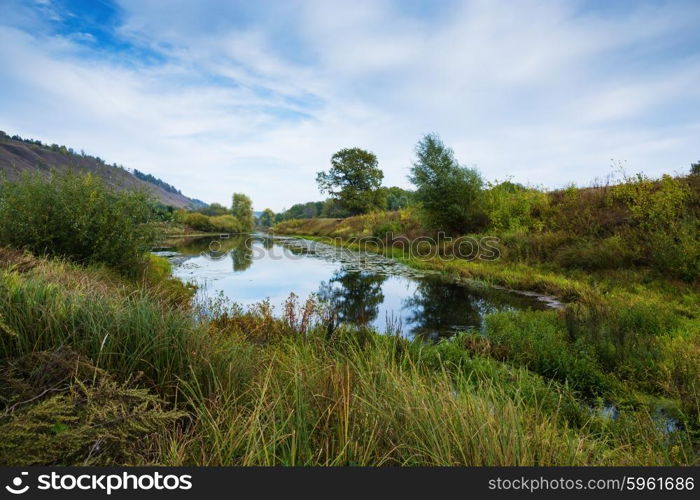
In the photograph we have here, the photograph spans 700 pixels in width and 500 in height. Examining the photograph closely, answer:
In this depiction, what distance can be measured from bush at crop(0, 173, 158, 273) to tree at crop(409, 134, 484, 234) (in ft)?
55.3

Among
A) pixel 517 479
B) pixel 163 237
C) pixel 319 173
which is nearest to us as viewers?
pixel 517 479

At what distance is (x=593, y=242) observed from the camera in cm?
1317

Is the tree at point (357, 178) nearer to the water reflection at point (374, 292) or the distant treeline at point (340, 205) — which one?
the distant treeline at point (340, 205)

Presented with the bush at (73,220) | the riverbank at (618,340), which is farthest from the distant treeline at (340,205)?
the bush at (73,220)

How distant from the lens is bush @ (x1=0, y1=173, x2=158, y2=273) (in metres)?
8.53

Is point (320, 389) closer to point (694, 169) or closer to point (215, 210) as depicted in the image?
point (694, 169)

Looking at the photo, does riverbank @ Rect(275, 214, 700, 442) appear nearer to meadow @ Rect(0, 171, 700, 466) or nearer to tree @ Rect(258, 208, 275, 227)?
meadow @ Rect(0, 171, 700, 466)

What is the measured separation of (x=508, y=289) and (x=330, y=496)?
12019mm

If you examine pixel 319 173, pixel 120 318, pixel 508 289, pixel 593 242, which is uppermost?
pixel 319 173

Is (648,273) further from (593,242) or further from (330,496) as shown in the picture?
(330,496)

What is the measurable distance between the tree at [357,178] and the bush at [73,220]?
41.8 metres

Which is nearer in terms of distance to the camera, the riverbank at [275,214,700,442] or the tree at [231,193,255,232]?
the riverbank at [275,214,700,442]

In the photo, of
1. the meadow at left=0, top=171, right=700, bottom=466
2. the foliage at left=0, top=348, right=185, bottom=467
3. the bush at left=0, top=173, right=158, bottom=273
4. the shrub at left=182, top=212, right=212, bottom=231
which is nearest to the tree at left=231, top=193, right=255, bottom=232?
the shrub at left=182, top=212, right=212, bottom=231

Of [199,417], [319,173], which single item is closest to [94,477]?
[199,417]
